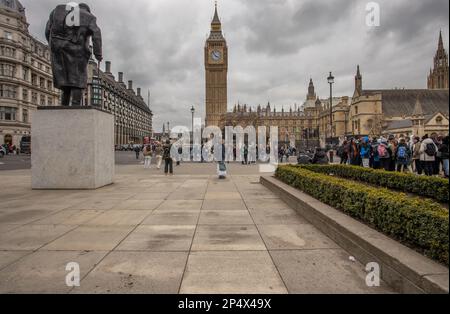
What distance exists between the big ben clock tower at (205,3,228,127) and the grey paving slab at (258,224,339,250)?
11962cm

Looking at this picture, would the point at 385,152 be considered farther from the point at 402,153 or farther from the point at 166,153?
the point at 166,153

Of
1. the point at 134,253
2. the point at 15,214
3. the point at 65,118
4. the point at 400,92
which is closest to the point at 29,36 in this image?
the point at 65,118

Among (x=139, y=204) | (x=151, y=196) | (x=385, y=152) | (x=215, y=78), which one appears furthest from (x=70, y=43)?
(x=215, y=78)

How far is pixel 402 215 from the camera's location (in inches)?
153

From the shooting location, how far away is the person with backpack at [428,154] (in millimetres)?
12183

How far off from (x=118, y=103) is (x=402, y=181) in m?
103

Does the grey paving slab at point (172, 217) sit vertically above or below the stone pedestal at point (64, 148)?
below

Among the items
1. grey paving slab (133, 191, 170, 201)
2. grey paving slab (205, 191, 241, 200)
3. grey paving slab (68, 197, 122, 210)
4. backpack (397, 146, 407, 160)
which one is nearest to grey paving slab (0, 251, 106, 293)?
grey paving slab (68, 197, 122, 210)

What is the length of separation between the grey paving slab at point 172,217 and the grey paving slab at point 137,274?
1.74 metres

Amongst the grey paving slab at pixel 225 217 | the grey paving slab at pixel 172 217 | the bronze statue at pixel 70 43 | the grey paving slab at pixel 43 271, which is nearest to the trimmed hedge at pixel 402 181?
the grey paving slab at pixel 225 217

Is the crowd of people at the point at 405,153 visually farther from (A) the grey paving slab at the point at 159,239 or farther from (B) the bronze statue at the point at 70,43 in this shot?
(B) the bronze statue at the point at 70,43

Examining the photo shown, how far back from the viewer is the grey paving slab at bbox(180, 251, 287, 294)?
10.7 ft
